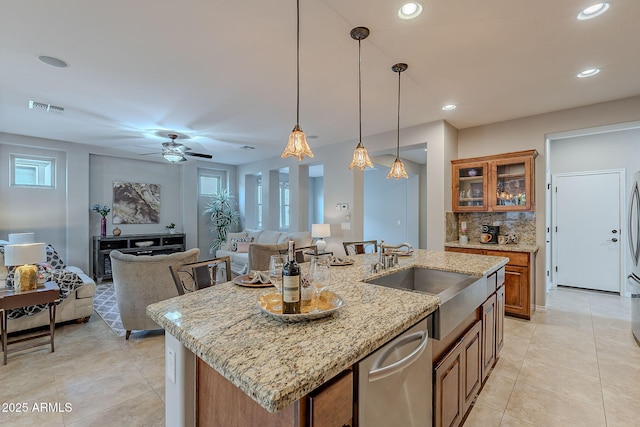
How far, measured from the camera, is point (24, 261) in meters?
2.88

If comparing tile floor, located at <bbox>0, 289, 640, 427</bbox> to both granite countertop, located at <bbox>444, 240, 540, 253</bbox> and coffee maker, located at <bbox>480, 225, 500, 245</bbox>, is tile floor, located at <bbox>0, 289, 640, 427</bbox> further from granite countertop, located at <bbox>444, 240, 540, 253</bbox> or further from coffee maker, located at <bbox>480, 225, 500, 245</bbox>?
coffee maker, located at <bbox>480, 225, 500, 245</bbox>

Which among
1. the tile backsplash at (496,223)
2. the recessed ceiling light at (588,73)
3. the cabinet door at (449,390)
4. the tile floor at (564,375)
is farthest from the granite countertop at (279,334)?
the tile backsplash at (496,223)

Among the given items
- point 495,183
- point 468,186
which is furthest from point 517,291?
point 468,186

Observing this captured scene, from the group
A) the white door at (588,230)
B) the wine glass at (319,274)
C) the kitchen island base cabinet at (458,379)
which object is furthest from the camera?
the white door at (588,230)

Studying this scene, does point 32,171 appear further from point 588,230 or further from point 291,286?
point 588,230

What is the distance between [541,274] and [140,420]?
4.71m

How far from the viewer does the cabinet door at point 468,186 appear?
4.27 m

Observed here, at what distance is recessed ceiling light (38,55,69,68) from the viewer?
8.48 ft

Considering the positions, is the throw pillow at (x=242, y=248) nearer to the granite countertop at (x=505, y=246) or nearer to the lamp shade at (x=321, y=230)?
the lamp shade at (x=321, y=230)

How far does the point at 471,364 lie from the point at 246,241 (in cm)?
541

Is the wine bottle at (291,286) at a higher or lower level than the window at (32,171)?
lower

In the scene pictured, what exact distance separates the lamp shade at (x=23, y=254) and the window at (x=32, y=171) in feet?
11.5

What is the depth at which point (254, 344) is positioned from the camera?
98 centimetres

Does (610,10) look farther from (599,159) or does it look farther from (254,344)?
(599,159)
